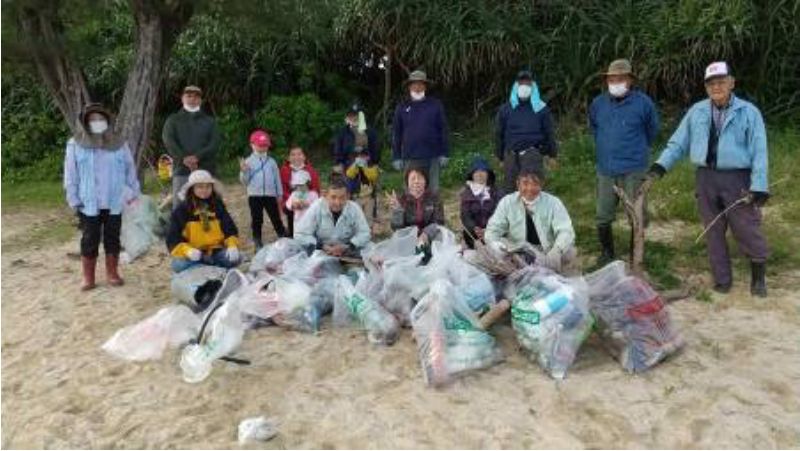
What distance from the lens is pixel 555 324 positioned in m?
4.03

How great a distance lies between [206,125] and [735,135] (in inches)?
160

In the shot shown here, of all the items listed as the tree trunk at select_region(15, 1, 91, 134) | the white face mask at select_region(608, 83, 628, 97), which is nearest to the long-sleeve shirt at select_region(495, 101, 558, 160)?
the white face mask at select_region(608, 83, 628, 97)

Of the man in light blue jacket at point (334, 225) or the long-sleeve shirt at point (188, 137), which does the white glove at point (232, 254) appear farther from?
the long-sleeve shirt at point (188, 137)

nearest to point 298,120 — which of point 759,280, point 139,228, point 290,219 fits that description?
point 290,219

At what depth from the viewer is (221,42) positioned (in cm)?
1214

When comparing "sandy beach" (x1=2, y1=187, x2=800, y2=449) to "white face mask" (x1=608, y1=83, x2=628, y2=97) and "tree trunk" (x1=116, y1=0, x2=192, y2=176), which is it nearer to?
"white face mask" (x1=608, y1=83, x2=628, y2=97)

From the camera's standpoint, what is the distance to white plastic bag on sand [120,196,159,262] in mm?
6062

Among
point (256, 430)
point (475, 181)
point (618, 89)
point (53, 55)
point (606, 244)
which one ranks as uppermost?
point (53, 55)

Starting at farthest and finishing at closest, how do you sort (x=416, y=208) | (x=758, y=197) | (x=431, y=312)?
(x=416, y=208)
(x=758, y=197)
(x=431, y=312)

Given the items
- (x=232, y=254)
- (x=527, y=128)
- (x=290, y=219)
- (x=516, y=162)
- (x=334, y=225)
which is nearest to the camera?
(x=232, y=254)

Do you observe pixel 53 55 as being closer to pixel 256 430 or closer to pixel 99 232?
pixel 99 232

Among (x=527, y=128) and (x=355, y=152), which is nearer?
(x=527, y=128)

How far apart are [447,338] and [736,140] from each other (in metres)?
2.40

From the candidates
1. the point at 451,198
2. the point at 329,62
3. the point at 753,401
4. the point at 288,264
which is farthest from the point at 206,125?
the point at 329,62
